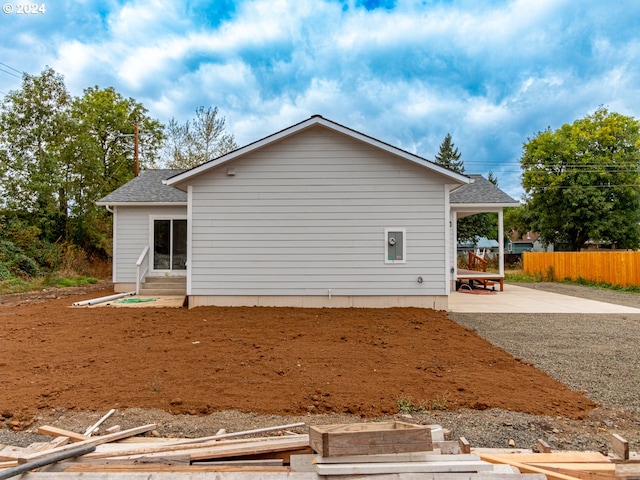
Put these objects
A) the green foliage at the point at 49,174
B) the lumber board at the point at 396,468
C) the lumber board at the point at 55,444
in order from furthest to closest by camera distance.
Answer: the green foliage at the point at 49,174 < the lumber board at the point at 55,444 < the lumber board at the point at 396,468

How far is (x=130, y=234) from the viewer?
12.0 metres

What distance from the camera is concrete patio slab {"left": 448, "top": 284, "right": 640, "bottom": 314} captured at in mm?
9445

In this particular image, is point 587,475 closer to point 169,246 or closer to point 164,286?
point 164,286

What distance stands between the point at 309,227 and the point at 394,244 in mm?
2106

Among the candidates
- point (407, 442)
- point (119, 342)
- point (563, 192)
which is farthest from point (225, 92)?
point (563, 192)

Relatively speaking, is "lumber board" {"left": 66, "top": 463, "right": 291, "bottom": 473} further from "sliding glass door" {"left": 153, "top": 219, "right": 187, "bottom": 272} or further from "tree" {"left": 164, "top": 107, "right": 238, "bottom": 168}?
"tree" {"left": 164, "top": 107, "right": 238, "bottom": 168}

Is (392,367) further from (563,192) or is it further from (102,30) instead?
(563,192)

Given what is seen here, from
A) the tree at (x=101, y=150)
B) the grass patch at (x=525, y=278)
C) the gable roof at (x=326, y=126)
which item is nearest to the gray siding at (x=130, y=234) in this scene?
the gable roof at (x=326, y=126)

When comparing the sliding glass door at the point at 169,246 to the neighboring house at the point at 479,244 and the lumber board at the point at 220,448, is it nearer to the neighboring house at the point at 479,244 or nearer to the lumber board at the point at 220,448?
the lumber board at the point at 220,448

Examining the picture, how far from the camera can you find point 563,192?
27531mm

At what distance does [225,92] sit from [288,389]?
20127 millimetres

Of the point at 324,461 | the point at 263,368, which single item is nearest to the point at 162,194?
the point at 263,368

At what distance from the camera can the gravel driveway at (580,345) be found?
4.26 meters

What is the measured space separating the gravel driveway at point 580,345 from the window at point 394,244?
1835 millimetres
